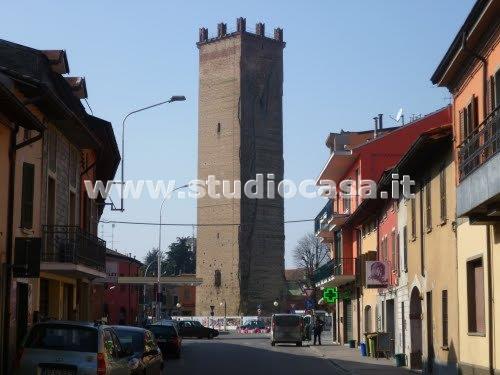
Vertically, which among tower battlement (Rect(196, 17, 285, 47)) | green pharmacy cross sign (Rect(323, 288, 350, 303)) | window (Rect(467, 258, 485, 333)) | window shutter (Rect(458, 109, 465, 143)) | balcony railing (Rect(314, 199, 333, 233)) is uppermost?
tower battlement (Rect(196, 17, 285, 47))

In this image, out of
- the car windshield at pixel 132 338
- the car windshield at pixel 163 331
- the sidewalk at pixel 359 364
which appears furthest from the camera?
the car windshield at pixel 163 331

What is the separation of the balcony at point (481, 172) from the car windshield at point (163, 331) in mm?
19334

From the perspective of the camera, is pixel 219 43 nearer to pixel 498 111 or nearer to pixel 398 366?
pixel 398 366

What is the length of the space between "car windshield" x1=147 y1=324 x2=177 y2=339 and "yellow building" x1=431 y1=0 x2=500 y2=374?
53.3 ft

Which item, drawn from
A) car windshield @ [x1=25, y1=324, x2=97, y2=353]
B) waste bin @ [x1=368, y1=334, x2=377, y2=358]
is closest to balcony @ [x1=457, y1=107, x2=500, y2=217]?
car windshield @ [x1=25, y1=324, x2=97, y2=353]

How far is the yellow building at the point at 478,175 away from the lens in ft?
51.9

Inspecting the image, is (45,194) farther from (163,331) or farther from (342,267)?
(342,267)

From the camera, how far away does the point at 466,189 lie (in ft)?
54.7

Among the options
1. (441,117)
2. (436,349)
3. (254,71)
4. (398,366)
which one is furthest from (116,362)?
(254,71)

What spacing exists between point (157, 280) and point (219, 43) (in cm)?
4719

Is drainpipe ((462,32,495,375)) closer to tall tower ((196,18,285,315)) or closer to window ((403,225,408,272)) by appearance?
window ((403,225,408,272))

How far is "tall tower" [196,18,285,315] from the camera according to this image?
98188 millimetres

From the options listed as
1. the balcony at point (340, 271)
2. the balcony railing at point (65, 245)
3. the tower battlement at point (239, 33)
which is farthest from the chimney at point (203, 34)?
the balcony railing at point (65, 245)

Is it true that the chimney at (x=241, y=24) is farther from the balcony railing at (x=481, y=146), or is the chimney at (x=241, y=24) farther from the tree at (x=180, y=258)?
the balcony railing at (x=481, y=146)
